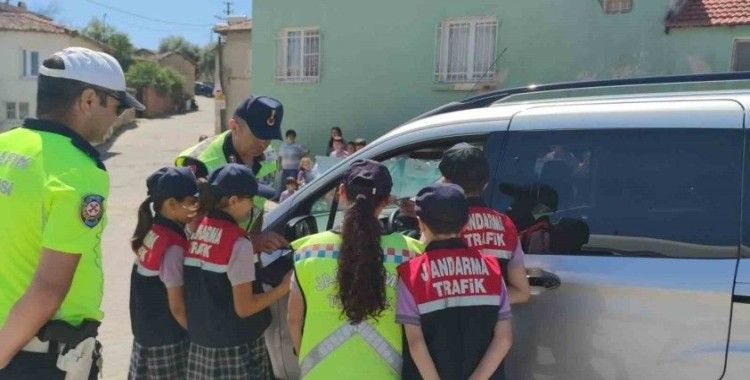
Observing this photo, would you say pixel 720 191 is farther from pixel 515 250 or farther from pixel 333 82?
pixel 333 82

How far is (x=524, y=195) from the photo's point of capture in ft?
8.56

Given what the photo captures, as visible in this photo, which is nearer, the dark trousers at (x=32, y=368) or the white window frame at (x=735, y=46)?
the dark trousers at (x=32, y=368)

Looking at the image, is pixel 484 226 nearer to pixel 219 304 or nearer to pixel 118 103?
pixel 219 304

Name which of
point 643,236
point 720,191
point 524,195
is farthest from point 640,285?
point 524,195

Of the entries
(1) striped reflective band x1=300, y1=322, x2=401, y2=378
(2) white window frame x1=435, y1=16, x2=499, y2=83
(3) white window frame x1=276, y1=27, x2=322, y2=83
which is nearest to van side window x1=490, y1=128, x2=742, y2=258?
(1) striped reflective band x1=300, y1=322, x2=401, y2=378

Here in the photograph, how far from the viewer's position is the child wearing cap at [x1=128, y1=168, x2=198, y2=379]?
2.81m

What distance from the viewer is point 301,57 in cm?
1492

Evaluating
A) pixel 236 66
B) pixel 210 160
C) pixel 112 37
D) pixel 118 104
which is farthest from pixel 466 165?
pixel 112 37

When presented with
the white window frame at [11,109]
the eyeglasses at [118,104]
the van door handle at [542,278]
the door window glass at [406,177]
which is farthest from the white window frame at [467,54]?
the white window frame at [11,109]

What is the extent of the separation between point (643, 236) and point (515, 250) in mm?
453

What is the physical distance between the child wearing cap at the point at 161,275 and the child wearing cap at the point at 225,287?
0.35ft

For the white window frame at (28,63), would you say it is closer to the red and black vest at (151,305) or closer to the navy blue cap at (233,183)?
the red and black vest at (151,305)

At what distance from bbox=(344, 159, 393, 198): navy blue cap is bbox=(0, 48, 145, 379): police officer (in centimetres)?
80

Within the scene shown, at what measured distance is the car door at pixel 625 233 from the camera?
2148 millimetres
